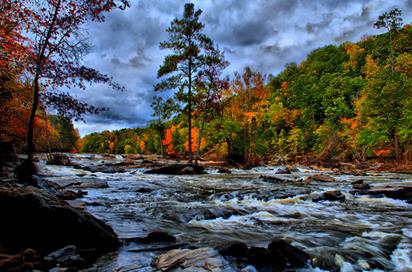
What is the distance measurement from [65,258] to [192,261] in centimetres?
152

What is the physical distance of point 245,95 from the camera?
31.4 m

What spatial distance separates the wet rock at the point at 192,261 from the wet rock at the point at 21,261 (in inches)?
51.0

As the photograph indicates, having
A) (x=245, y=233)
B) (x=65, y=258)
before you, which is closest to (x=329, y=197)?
(x=245, y=233)

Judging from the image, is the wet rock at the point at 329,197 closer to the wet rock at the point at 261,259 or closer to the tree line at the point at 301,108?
the wet rock at the point at 261,259

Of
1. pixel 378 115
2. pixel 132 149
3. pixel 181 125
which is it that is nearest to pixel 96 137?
pixel 132 149

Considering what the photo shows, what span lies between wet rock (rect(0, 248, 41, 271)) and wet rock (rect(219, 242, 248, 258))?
2140mm

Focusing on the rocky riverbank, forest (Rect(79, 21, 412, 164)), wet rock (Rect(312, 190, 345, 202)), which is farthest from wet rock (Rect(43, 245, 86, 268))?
forest (Rect(79, 21, 412, 164))

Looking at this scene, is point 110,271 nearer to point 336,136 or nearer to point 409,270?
point 409,270

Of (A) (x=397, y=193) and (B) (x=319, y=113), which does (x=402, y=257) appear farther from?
(B) (x=319, y=113)

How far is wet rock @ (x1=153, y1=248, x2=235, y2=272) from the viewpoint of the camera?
2.95 metres

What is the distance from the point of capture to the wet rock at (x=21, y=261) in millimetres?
2630

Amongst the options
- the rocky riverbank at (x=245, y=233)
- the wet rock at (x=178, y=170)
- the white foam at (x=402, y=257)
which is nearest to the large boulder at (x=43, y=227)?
the rocky riverbank at (x=245, y=233)

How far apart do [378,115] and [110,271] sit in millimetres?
33338

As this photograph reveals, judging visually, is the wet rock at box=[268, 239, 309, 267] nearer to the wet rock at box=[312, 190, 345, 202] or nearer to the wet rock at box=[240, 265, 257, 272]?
the wet rock at box=[240, 265, 257, 272]
